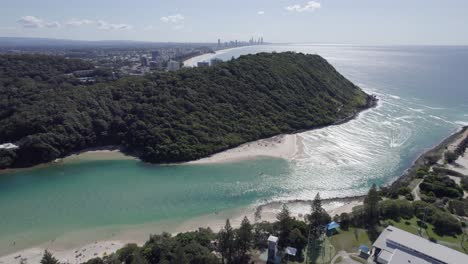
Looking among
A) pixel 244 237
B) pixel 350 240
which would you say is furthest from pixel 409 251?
pixel 244 237

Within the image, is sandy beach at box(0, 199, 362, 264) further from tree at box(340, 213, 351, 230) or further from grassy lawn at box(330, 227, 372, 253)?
grassy lawn at box(330, 227, 372, 253)

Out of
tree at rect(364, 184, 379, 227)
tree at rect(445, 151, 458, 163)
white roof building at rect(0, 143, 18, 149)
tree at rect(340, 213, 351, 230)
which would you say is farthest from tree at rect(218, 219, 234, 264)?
white roof building at rect(0, 143, 18, 149)

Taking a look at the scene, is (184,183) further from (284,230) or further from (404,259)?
(404,259)

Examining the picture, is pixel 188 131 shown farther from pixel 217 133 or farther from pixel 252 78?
pixel 252 78

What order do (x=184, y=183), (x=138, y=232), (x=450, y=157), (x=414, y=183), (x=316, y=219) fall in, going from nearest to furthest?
(x=316, y=219) < (x=138, y=232) < (x=414, y=183) < (x=184, y=183) < (x=450, y=157)

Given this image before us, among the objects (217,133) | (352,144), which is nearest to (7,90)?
(217,133)

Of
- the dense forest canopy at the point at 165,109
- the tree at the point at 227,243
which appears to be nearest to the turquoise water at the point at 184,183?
the dense forest canopy at the point at 165,109
